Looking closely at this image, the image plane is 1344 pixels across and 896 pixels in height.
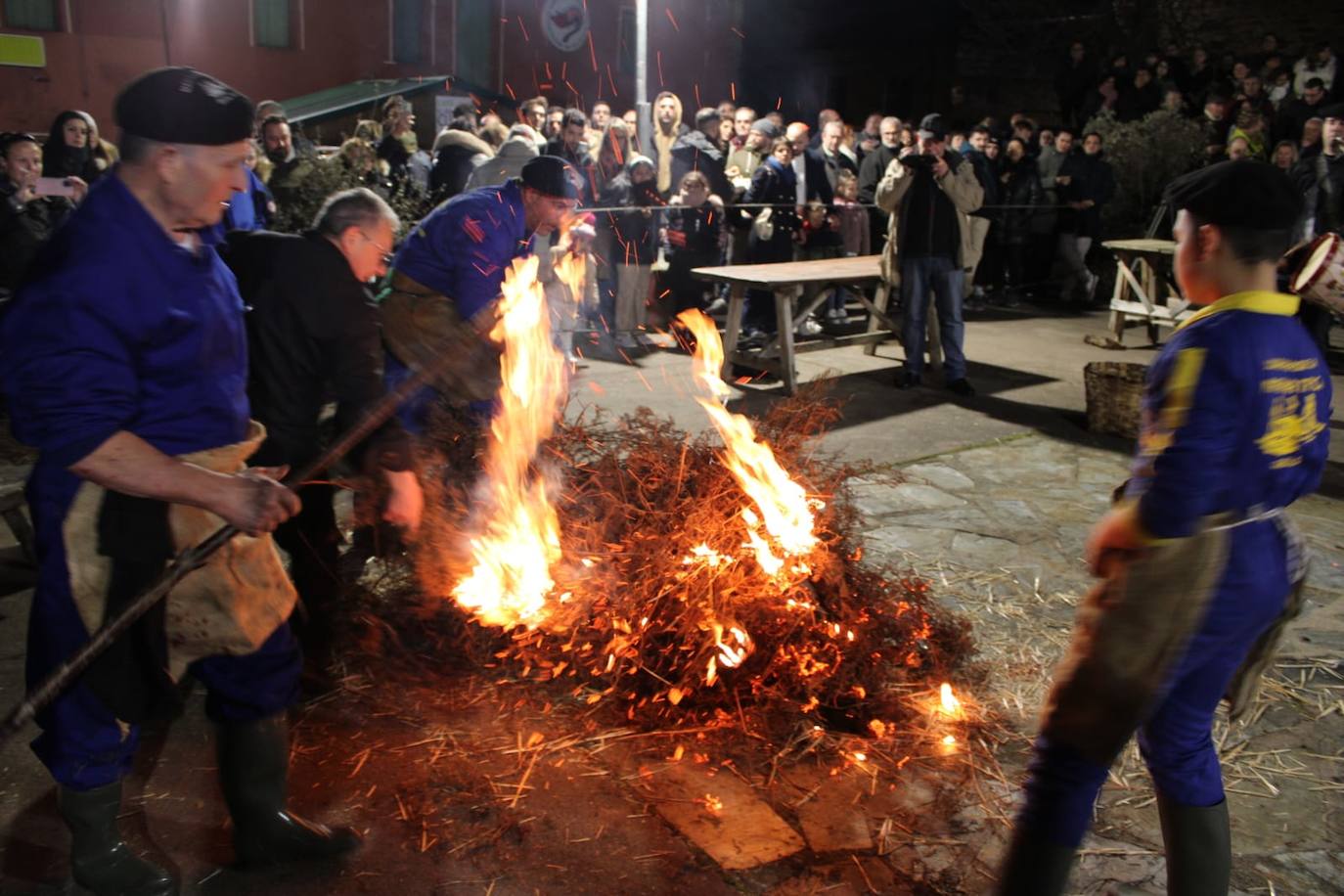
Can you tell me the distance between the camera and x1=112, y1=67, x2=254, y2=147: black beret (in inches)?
97.2

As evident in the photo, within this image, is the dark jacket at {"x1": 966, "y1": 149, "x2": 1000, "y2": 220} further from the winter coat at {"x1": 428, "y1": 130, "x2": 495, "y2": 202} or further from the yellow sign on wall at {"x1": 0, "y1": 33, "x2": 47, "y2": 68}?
the yellow sign on wall at {"x1": 0, "y1": 33, "x2": 47, "y2": 68}

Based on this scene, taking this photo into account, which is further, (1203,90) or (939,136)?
(1203,90)

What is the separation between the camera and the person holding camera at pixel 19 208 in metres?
7.33

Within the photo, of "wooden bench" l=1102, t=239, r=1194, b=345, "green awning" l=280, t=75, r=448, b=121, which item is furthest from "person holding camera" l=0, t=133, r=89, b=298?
"green awning" l=280, t=75, r=448, b=121

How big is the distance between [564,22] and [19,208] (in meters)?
21.3

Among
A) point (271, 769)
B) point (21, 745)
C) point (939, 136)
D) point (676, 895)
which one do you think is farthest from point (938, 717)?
point (939, 136)

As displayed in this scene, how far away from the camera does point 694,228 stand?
38.3 ft

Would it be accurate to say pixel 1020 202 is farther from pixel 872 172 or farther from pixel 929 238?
pixel 929 238

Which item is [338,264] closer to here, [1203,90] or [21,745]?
[21,745]

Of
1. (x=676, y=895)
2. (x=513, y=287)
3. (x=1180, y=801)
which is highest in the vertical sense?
(x=513, y=287)

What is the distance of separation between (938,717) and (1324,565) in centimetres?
310

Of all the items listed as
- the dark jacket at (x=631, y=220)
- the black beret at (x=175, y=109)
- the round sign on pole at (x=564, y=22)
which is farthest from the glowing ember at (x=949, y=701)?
the round sign on pole at (x=564, y=22)

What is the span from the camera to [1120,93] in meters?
17.5

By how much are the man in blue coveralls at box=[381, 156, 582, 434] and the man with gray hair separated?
1.00 metres
